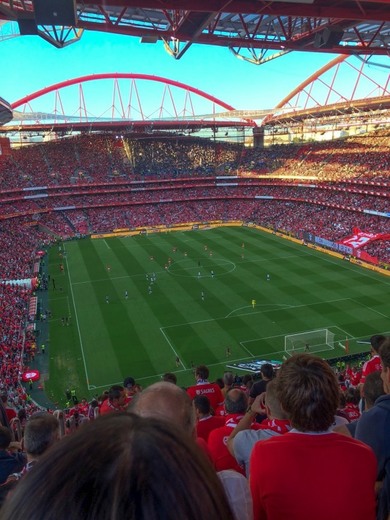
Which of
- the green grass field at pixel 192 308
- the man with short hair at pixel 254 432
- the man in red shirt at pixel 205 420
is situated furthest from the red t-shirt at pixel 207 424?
the green grass field at pixel 192 308

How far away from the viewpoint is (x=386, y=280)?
38.2 m

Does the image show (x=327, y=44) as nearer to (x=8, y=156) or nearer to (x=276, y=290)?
(x=276, y=290)

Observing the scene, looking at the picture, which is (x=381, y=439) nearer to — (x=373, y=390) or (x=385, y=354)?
(x=385, y=354)

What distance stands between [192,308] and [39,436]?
96.9 ft

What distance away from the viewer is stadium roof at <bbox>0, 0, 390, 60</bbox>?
9664 millimetres

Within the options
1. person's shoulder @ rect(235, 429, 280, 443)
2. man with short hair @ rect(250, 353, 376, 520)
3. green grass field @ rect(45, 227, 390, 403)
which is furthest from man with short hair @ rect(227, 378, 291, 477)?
green grass field @ rect(45, 227, 390, 403)

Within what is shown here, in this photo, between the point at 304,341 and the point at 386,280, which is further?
the point at 386,280

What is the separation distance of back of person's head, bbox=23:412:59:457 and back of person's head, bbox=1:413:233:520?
346 cm

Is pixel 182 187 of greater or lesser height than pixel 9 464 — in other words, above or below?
below

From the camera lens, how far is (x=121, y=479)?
3.46 feet

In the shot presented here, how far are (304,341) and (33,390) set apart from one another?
50.1ft

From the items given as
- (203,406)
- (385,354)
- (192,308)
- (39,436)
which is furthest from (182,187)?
(385,354)

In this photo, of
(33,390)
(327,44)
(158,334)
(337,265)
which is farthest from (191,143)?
(327,44)

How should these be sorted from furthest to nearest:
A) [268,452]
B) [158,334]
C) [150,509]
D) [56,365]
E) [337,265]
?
[337,265], [158,334], [56,365], [268,452], [150,509]
